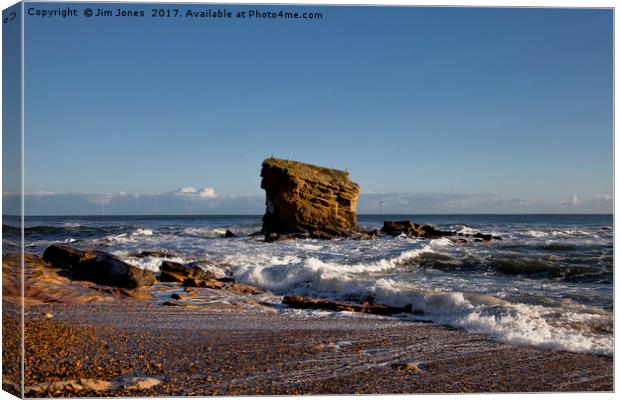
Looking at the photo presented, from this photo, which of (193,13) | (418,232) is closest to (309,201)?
(418,232)

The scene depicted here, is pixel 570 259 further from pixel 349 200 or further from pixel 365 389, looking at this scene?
pixel 349 200

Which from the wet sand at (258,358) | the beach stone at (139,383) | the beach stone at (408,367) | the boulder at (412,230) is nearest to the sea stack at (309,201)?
the boulder at (412,230)

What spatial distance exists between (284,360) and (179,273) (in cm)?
533

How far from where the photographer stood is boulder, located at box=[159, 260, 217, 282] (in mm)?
9320

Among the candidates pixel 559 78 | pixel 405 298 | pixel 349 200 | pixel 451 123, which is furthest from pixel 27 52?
pixel 349 200

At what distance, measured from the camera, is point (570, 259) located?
11398mm

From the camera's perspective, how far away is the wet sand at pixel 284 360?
167 inches

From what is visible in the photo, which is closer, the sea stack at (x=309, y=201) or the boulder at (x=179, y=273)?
the boulder at (x=179, y=273)

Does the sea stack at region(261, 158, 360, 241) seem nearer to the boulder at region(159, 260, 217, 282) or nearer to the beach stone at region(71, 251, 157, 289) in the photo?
the boulder at region(159, 260, 217, 282)

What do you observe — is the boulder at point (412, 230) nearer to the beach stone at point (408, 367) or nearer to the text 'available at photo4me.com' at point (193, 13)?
the beach stone at point (408, 367)

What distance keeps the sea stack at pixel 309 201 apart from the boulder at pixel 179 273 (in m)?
11.8

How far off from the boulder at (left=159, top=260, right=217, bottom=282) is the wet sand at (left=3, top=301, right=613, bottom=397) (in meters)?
3.28

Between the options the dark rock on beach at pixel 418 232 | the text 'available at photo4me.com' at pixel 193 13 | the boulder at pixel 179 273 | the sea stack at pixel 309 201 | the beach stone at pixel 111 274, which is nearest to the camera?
the text 'available at photo4me.com' at pixel 193 13

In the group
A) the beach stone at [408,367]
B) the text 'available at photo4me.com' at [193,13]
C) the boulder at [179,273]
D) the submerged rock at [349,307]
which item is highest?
the text 'available at photo4me.com' at [193,13]
